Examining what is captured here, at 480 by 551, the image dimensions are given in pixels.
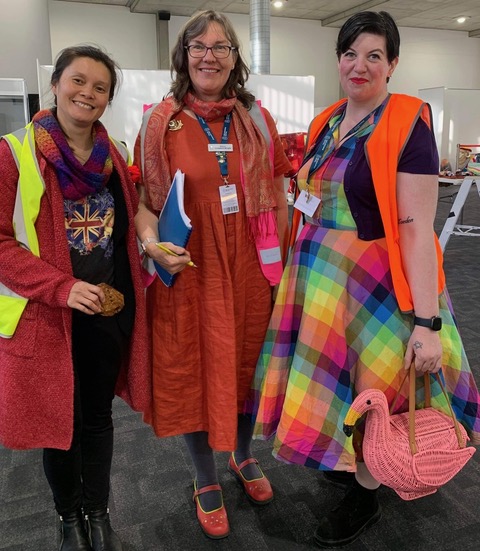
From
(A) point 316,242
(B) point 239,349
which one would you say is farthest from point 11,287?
(A) point 316,242

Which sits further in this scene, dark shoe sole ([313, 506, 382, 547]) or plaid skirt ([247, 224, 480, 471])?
dark shoe sole ([313, 506, 382, 547])

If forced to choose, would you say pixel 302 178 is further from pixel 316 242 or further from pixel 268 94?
pixel 268 94

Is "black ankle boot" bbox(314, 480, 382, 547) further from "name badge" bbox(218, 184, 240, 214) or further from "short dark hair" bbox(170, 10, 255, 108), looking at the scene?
"short dark hair" bbox(170, 10, 255, 108)

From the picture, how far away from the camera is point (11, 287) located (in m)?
1.16

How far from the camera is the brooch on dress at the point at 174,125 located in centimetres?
139

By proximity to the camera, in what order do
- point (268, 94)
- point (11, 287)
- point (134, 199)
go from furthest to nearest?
point (268, 94), point (134, 199), point (11, 287)

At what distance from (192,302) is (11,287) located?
1.57ft

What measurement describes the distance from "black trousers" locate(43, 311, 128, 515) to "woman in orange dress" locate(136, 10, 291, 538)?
0.17 meters

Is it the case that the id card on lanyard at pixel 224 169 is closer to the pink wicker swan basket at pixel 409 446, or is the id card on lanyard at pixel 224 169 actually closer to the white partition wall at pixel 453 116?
the pink wicker swan basket at pixel 409 446

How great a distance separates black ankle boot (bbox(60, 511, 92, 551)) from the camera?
4.59ft

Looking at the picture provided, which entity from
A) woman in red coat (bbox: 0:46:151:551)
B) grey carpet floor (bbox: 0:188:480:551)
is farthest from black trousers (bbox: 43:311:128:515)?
grey carpet floor (bbox: 0:188:480:551)

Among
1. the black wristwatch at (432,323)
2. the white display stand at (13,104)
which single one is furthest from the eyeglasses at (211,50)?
the white display stand at (13,104)

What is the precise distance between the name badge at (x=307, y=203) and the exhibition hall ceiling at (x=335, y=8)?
405 inches

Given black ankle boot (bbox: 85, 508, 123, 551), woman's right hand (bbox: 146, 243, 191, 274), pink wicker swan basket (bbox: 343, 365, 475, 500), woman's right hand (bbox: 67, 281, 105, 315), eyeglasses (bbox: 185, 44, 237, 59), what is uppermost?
eyeglasses (bbox: 185, 44, 237, 59)
